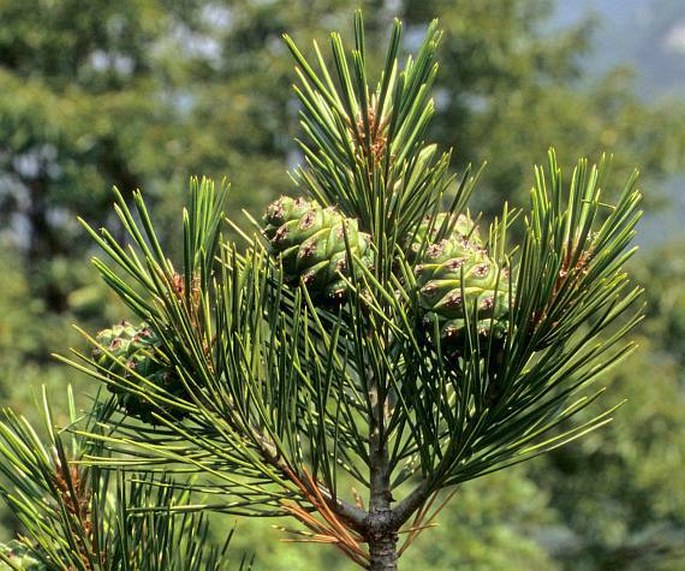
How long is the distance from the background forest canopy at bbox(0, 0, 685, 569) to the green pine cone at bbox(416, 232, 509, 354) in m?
2.68

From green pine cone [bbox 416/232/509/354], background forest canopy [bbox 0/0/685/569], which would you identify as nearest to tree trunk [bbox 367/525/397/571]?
green pine cone [bbox 416/232/509/354]

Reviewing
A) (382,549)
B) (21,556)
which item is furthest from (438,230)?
(21,556)

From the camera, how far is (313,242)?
44 centimetres

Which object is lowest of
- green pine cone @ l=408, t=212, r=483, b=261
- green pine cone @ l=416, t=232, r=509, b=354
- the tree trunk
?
the tree trunk

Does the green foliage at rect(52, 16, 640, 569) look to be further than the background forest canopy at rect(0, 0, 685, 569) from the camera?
No

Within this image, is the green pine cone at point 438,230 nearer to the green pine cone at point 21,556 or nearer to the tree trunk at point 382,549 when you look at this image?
the tree trunk at point 382,549

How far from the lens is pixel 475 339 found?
42 cm

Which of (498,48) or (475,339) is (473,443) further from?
(498,48)

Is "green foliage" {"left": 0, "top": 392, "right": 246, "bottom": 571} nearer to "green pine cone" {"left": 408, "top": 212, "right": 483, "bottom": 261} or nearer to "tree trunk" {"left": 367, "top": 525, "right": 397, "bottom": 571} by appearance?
"tree trunk" {"left": 367, "top": 525, "right": 397, "bottom": 571}

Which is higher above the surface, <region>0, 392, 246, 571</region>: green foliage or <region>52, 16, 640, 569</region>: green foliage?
<region>52, 16, 640, 569</region>: green foliage

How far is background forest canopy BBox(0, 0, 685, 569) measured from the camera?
3.93 meters

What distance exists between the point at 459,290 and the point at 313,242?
0.28 feet

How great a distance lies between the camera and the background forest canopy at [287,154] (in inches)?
155

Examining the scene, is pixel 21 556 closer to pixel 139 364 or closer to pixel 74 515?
pixel 74 515
